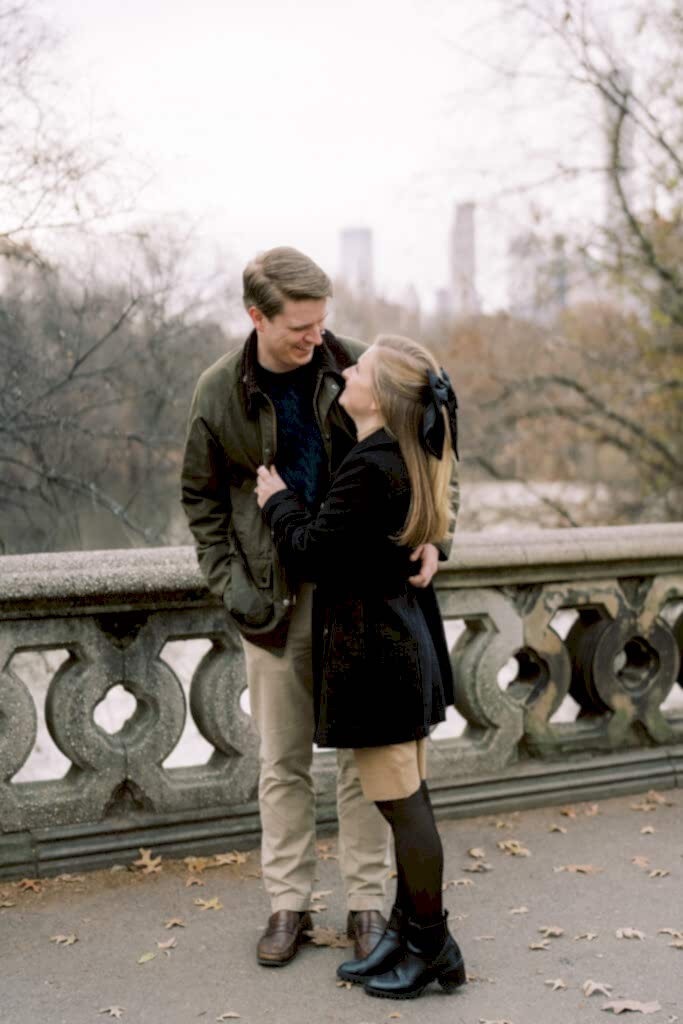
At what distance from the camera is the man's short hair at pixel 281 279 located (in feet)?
11.6

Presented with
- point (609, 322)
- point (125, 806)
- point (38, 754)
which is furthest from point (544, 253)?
point (125, 806)

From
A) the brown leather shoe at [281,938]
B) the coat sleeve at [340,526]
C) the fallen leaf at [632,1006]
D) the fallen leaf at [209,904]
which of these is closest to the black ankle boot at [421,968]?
the brown leather shoe at [281,938]

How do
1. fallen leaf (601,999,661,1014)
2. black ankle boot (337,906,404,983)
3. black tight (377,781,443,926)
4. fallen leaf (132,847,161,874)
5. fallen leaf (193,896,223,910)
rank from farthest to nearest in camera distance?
fallen leaf (132,847,161,874), fallen leaf (193,896,223,910), black ankle boot (337,906,404,983), black tight (377,781,443,926), fallen leaf (601,999,661,1014)

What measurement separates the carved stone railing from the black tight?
1.26 m

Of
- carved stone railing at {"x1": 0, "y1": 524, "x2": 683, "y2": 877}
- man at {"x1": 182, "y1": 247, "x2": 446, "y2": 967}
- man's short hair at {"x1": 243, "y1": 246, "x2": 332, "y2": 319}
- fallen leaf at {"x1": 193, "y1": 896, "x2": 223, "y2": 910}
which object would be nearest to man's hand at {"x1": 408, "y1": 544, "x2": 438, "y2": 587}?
man at {"x1": 182, "y1": 247, "x2": 446, "y2": 967}

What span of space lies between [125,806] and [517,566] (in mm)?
1744

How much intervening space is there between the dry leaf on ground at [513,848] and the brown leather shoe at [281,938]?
41.5 inches

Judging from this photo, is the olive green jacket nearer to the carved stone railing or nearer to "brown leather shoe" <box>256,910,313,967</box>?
the carved stone railing

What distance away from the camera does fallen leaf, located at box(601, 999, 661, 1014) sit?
339 centimetres

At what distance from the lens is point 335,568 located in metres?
3.47

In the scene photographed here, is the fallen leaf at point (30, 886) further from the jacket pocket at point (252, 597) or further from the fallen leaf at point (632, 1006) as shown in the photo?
the fallen leaf at point (632, 1006)

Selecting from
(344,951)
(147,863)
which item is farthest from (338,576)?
(147,863)

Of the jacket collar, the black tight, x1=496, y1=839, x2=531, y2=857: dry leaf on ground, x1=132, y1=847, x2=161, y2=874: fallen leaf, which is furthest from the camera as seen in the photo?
x1=496, y1=839, x2=531, y2=857: dry leaf on ground

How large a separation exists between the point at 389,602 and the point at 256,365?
82 cm
